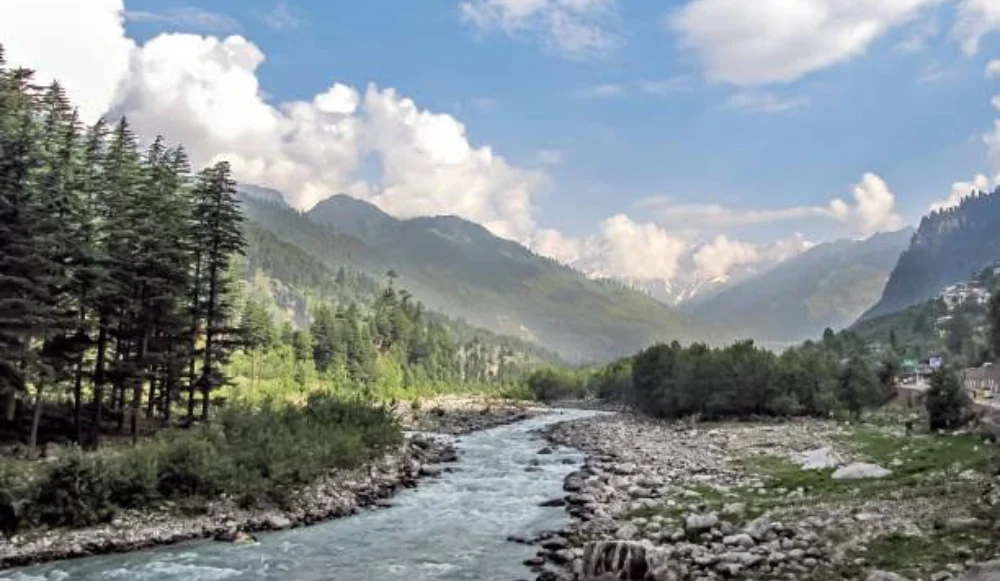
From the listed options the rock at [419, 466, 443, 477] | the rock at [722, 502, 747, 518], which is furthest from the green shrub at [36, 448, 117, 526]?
the rock at [722, 502, 747, 518]

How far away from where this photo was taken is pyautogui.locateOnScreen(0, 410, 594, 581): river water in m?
27.1

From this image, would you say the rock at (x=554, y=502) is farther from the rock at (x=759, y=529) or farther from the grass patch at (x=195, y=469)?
the rock at (x=759, y=529)

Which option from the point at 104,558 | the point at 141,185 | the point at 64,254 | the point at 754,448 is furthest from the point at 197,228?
the point at 754,448

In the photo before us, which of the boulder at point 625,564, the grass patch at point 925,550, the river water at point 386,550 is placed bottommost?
the river water at point 386,550

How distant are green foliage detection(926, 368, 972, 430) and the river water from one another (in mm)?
29556

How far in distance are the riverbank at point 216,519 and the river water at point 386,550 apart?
0.78 m

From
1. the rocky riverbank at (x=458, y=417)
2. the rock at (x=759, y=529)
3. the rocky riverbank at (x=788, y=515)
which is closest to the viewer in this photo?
the rocky riverbank at (x=788, y=515)

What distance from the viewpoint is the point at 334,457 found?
44406mm

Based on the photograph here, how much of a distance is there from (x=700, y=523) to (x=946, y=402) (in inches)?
1518

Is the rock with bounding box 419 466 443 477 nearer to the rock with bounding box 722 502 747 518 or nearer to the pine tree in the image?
the pine tree

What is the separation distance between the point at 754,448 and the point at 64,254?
46.7 m

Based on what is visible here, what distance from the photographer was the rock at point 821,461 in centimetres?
4048

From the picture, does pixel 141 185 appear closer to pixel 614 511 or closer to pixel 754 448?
pixel 614 511

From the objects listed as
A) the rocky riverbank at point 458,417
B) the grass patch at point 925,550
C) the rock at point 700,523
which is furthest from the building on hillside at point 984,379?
the grass patch at point 925,550
